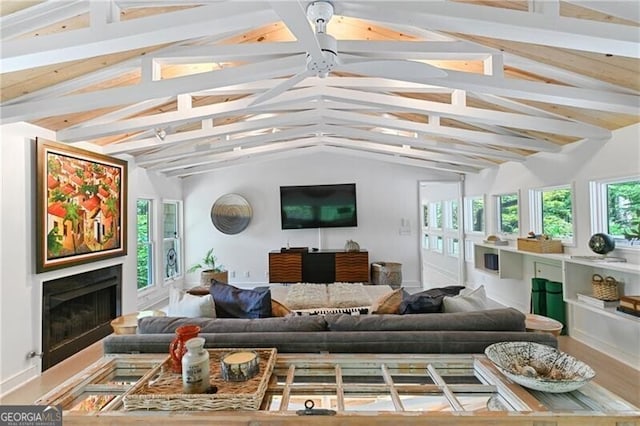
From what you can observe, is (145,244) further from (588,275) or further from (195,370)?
(588,275)

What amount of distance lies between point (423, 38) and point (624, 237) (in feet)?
9.48

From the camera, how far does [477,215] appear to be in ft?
22.2

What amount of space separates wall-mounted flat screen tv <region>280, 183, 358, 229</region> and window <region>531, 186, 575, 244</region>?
310 cm

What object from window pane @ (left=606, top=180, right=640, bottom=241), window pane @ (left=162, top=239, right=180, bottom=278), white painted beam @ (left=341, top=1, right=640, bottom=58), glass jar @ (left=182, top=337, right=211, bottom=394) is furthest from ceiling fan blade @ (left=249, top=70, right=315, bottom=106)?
window pane @ (left=162, top=239, right=180, bottom=278)

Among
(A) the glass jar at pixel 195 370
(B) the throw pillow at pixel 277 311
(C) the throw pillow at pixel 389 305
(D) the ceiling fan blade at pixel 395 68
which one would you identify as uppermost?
(D) the ceiling fan blade at pixel 395 68

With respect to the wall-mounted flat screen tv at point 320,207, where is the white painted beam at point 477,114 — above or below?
above

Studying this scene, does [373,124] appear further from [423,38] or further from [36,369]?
[36,369]

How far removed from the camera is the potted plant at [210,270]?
5.91m

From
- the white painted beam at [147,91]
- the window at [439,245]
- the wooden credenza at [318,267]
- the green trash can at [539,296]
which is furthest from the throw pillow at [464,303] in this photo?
the window at [439,245]

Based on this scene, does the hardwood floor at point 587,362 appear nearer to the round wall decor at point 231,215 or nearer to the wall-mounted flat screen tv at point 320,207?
the round wall decor at point 231,215

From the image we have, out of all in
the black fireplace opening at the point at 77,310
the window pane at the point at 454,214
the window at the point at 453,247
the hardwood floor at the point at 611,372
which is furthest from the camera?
the window pane at the point at 454,214

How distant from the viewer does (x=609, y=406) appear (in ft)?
4.19

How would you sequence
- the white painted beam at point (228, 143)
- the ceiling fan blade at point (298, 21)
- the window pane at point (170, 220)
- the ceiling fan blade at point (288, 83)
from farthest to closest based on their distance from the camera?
the window pane at point (170, 220)
the white painted beam at point (228, 143)
the ceiling fan blade at point (288, 83)
the ceiling fan blade at point (298, 21)

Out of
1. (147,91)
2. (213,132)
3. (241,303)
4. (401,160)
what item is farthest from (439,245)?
(147,91)
